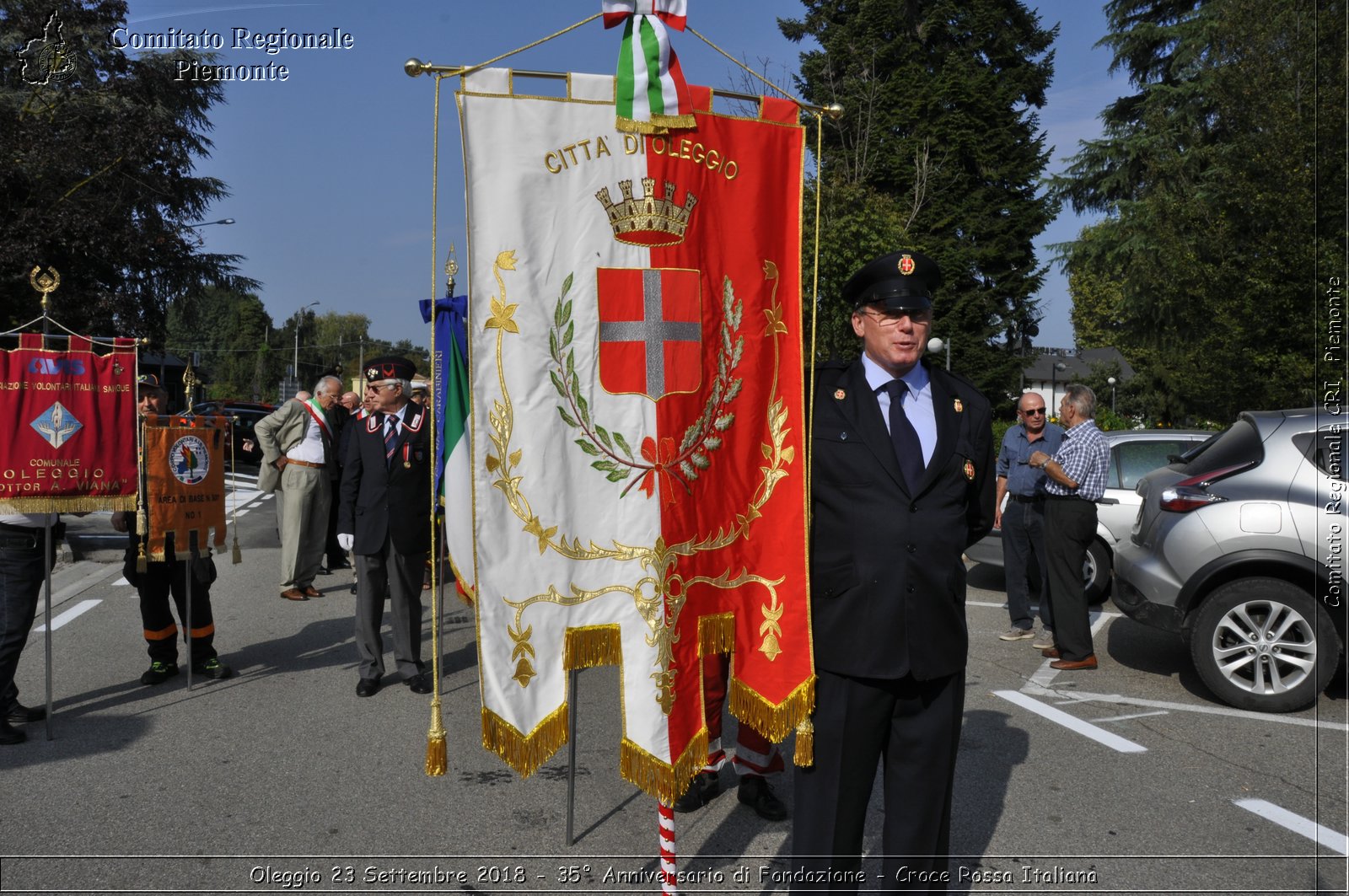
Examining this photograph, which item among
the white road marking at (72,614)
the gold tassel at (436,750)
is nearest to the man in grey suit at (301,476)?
the white road marking at (72,614)

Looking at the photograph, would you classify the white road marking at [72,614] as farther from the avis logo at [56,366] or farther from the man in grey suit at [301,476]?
the avis logo at [56,366]

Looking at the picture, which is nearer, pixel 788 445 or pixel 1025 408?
pixel 788 445

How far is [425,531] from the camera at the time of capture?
6852 millimetres

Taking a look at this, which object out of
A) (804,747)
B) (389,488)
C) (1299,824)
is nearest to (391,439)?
(389,488)

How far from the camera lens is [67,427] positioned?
5805 mm

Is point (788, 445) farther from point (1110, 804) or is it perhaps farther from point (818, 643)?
point (1110, 804)

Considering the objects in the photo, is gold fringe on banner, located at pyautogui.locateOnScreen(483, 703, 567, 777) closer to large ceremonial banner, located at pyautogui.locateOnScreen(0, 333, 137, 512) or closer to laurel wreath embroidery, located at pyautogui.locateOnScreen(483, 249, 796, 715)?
laurel wreath embroidery, located at pyautogui.locateOnScreen(483, 249, 796, 715)

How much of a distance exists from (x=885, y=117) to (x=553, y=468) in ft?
115

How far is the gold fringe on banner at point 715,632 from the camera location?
3.52 metres

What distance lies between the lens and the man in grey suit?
990cm

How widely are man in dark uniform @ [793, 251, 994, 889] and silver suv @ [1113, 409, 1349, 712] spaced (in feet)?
13.2

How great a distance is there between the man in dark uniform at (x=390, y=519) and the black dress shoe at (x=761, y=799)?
280 cm

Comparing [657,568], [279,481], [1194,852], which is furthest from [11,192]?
[1194,852]

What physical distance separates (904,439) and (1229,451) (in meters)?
4.60
